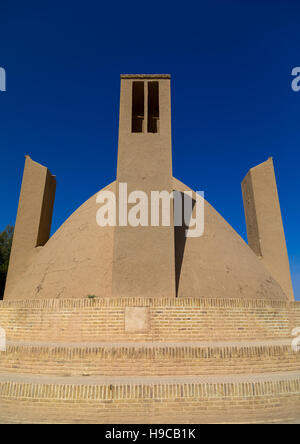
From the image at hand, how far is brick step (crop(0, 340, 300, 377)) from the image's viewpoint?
177 inches

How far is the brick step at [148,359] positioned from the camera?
4500mm

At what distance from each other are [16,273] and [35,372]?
494 cm

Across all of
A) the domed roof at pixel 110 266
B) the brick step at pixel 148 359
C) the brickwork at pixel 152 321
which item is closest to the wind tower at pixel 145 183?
the domed roof at pixel 110 266

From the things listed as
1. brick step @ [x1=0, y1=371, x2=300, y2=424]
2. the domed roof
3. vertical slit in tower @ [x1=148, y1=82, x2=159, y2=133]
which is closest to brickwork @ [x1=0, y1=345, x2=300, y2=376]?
brick step @ [x1=0, y1=371, x2=300, y2=424]

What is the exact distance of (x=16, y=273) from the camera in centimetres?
896

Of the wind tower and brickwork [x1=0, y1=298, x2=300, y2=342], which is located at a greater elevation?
the wind tower

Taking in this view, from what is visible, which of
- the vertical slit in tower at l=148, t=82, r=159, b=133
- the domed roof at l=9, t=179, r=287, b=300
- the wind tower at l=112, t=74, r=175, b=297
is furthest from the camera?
the vertical slit in tower at l=148, t=82, r=159, b=133

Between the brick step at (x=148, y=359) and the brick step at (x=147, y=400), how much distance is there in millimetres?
163

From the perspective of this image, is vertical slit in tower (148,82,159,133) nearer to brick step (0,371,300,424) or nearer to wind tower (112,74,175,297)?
wind tower (112,74,175,297)

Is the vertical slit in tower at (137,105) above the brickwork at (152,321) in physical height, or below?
above

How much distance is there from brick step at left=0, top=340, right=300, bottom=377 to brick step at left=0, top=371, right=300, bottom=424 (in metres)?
0.16

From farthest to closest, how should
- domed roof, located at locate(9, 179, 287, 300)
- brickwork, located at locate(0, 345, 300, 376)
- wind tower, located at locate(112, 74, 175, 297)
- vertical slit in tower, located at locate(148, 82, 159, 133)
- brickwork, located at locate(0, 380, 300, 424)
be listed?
vertical slit in tower, located at locate(148, 82, 159, 133)
domed roof, located at locate(9, 179, 287, 300)
wind tower, located at locate(112, 74, 175, 297)
brickwork, located at locate(0, 345, 300, 376)
brickwork, located at locate(0, 380, 300, 424)

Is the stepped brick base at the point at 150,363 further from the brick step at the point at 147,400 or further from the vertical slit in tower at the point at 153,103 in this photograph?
the vertical slit in tower at the point at 153,103
